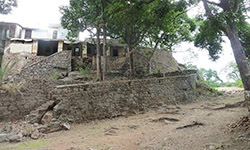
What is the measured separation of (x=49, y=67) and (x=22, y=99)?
8067 mm

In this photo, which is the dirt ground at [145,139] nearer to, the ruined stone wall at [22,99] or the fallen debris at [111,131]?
the fallen debris at [111,131]

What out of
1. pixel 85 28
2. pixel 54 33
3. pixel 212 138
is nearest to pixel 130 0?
pixel 212 138

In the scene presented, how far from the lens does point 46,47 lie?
19766 mm

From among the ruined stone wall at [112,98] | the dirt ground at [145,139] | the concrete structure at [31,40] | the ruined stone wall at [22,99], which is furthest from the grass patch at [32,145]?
the concrete structure at [31,40]

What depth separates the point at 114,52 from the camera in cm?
2003

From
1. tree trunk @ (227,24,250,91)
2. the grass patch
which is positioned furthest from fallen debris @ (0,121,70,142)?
tree trunk @ (227,24,250,91)

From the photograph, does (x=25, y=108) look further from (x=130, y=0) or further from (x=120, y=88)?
(x=130, y=0)

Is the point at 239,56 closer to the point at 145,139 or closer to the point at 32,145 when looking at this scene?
the point at 145,139

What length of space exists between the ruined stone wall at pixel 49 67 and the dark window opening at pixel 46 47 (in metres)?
5.75

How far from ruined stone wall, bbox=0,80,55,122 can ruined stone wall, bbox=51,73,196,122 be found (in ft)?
4.51

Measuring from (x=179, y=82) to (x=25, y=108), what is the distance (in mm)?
8800

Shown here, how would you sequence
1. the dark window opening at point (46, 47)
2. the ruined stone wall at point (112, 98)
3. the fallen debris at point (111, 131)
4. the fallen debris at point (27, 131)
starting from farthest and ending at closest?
the dark window opening at point (46, 47) < the ruined stone wall at point (112, 98) < the fallen debris at point (111, 131) < the fallen debris at point (27, 131)

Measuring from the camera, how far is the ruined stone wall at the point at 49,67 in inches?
508

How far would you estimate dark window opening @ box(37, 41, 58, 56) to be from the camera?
63.1 feet
